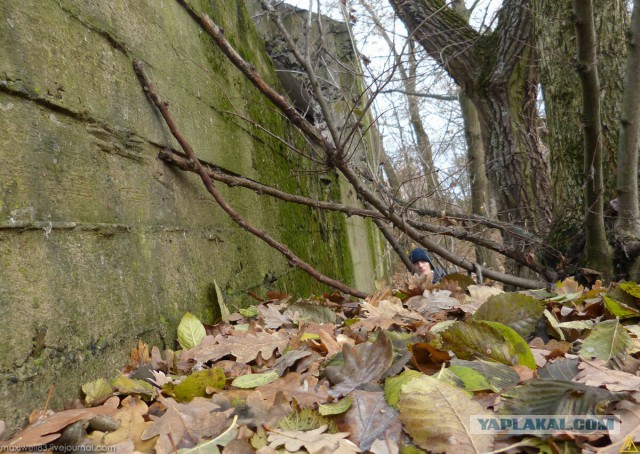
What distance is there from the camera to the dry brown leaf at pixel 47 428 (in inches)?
36.5

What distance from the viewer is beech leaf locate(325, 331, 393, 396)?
3.83 ft

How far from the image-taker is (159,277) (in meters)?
1.66

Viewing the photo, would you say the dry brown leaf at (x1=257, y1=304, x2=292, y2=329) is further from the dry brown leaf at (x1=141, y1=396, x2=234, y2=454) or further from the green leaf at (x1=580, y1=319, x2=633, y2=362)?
the green leaf at (x1=580, y1=319, x2=633, y2=362)

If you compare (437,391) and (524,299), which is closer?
(437,391)

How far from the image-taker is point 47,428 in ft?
3.17

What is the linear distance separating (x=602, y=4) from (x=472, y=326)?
10.7 ft

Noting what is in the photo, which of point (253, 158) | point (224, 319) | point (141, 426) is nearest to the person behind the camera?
point (141, 426)

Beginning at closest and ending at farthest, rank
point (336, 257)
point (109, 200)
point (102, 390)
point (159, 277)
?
1. point (102, 390)
2. point (109, 200)
3. point (159, 277)
4. point (336, 257)

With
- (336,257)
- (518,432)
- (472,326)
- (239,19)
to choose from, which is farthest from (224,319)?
(336,257)

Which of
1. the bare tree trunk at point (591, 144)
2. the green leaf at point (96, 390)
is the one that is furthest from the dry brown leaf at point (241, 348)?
the bare tree trunk at point (591, 144)

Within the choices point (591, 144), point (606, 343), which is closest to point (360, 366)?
point (606, 343)

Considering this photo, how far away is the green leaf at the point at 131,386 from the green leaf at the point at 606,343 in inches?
46.5

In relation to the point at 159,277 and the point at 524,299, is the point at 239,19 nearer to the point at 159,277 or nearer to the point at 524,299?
the point at 159,277

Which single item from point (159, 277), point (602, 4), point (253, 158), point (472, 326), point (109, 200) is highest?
point (602, 4)
